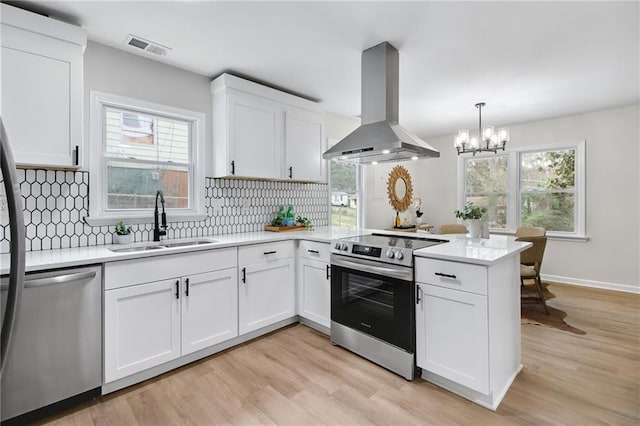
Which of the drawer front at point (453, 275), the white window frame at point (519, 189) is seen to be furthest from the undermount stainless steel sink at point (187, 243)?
the white window frame at point (519, 189)

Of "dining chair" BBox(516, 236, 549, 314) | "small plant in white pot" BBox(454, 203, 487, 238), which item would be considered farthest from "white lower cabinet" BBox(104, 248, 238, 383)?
"dining chair" BBox(516, 236, 549, 314)

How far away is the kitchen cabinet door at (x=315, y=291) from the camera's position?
2922 millimetres

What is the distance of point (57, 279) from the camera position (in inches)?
72.5

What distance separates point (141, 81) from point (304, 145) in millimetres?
1734

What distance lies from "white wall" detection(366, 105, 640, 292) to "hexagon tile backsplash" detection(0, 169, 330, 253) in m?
1.82

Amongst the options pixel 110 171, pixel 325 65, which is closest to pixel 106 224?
pixel 110 171

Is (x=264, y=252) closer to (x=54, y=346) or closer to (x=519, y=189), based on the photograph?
(x=54, y=346)

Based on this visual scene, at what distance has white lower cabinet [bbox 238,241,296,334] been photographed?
9.10ft

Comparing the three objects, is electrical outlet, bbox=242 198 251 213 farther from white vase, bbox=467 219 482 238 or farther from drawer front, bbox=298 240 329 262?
white vase, bbox=467 219 482 238

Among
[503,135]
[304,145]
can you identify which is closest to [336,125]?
[304,145]

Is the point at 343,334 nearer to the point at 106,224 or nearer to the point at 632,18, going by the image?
the point at 106,224

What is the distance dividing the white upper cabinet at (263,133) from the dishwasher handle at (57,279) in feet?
4.86

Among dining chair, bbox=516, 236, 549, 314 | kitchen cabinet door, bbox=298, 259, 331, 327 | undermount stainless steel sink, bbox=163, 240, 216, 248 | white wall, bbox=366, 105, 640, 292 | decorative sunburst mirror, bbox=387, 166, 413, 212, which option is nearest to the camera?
undermount stainless steel sink, bbox=163, 240, 216, 248

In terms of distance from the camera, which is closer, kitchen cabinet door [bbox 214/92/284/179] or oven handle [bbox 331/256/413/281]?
oven handle [bbox 331/256/413/281]
